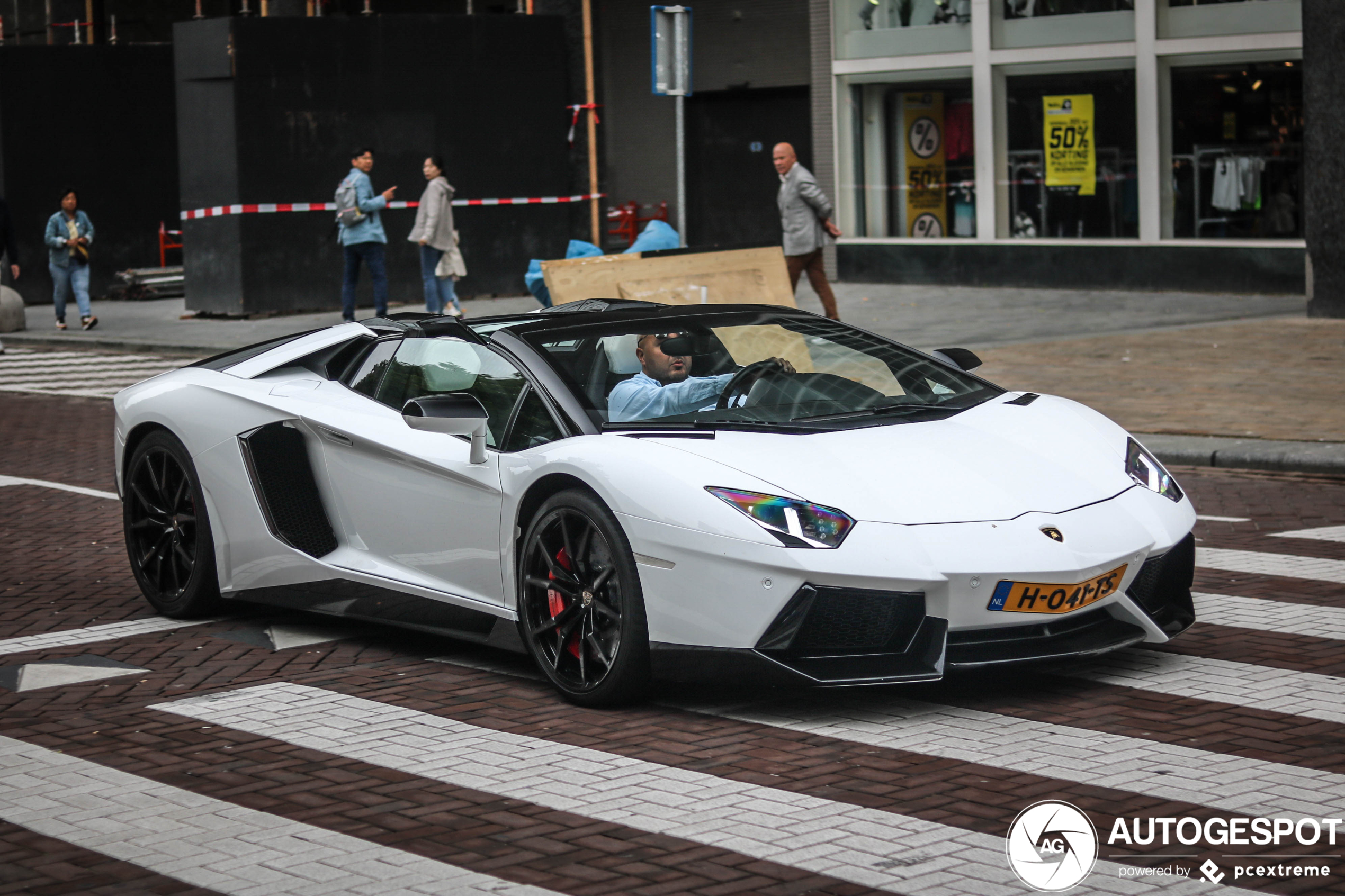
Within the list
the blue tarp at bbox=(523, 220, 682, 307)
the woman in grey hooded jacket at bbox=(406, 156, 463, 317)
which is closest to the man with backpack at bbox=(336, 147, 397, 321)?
the woman in grey hooded jacket at bbox=(406, 156, 463, 317)

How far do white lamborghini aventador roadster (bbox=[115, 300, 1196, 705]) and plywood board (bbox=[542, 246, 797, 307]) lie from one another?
3909 millimetres

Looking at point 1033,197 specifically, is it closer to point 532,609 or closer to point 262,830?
point 532,609

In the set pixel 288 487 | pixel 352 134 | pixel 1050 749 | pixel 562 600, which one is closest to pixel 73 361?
pixel 352 134

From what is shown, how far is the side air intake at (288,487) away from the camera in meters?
6.64

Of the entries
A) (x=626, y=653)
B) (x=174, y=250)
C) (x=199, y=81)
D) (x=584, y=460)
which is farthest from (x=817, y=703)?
(x=174, y=250)

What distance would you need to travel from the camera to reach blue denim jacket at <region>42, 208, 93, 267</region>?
2223 cm

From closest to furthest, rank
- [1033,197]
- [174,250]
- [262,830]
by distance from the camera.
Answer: [262,830] < [1033,197] < [174,250]

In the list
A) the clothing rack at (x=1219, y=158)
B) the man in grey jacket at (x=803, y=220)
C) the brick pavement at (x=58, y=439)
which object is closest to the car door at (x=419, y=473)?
the brick pavement at (x=58, y=439)

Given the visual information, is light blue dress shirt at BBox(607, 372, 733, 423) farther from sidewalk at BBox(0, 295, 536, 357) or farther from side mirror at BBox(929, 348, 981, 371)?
sidewalk at BBox(0, 295, 536, 357)

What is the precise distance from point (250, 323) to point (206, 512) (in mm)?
15990

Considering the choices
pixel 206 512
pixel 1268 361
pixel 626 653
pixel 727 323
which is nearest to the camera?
pixel 626 653

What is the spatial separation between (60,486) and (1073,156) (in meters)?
14.1

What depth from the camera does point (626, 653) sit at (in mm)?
5320

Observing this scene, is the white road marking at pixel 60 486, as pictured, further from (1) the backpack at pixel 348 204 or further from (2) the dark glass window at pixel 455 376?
(1) the backpack at pixel 348 204
